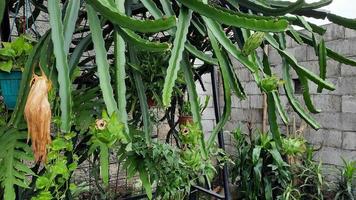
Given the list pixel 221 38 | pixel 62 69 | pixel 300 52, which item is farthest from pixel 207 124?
pixel 62 69

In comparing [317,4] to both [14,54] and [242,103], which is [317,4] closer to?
[14,54]

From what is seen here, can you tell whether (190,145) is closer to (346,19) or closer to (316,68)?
(346,19)

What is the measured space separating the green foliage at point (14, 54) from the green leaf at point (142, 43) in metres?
0.32

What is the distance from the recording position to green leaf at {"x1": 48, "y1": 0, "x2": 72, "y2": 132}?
0.77 meters

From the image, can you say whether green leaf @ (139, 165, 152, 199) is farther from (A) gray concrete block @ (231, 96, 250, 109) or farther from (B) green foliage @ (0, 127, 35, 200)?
(A) gray concrete block @ (231, 96, 250, 109)

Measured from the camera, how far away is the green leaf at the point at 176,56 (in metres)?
0.84

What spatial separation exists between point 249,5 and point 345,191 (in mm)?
1434

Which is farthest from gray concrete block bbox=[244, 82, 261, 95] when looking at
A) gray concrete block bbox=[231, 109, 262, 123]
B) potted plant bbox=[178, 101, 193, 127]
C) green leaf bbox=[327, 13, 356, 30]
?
green leaf bbox=[327, 13, 356, 30]

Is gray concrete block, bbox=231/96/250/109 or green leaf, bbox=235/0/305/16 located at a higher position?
green leaf, bbox=235/0/305/16

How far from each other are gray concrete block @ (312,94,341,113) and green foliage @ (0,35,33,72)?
6.19ft

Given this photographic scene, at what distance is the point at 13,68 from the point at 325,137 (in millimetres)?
1961

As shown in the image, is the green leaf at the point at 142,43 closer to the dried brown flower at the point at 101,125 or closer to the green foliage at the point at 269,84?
the dried brown flower at the point at 101,125

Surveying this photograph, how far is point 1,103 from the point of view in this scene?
3.92 feet

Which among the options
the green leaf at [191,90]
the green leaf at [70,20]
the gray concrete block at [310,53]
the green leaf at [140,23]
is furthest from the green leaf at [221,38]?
the gray concrete block at [310,53]
